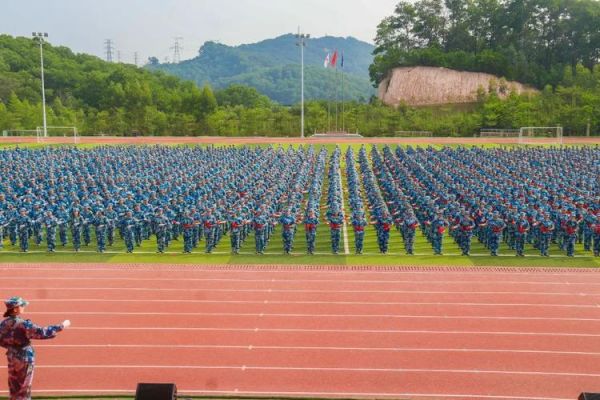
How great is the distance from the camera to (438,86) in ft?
301

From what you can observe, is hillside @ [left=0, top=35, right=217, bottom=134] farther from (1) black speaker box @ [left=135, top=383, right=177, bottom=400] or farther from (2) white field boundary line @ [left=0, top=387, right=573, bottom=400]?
(1) black speaker box @ [left=135, top=383, right=177, bottom=400]

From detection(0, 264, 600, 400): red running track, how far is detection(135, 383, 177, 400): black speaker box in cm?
256

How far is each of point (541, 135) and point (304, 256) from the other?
4944 centimetres

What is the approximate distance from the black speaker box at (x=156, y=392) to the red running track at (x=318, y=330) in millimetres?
2555

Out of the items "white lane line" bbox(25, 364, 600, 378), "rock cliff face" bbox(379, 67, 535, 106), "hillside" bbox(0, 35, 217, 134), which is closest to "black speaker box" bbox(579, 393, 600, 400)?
"white lane line" bbox(25, 364, 600, 378)

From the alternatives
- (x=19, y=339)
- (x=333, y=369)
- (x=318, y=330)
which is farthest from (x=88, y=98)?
(x=19, y=339)

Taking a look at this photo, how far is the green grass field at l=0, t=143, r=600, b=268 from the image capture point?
58.5 feet

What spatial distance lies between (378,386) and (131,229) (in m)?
11.0

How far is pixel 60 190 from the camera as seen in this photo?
82.6ft

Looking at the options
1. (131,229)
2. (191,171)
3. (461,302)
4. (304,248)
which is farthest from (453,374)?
(191,171)

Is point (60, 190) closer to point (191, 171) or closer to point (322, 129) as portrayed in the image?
point (191, 171)

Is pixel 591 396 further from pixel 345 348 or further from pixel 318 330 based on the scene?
pixel 318 330

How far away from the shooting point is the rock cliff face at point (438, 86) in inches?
3548

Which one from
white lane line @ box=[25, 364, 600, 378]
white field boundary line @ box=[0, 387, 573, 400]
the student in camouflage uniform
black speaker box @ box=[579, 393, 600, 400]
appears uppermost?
the student in camouflage uniform
